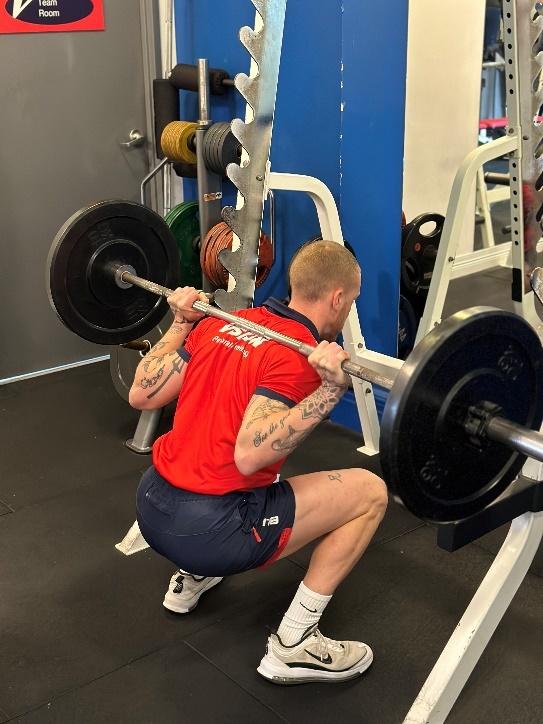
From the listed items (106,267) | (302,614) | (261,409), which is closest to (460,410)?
(261,409)

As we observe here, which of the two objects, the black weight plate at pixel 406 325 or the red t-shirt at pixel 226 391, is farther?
the black weight plate at pixel 406 325

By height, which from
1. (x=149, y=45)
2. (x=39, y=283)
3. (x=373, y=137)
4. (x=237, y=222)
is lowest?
(x=39, y=283)

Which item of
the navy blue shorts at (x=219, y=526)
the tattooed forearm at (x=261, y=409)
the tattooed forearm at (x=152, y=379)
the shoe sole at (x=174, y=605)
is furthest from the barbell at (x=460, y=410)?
the shoe sole at (x=174, y=605)

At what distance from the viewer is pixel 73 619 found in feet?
7.02

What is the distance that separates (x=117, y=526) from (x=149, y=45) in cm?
211

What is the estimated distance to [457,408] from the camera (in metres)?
1.47

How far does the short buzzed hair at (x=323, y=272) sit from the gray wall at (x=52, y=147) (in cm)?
205

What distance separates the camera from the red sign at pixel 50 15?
333 cm

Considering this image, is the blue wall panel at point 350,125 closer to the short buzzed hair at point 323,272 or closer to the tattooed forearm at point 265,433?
the short buzzed hair at point 323,272

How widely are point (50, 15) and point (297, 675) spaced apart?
2.69 m

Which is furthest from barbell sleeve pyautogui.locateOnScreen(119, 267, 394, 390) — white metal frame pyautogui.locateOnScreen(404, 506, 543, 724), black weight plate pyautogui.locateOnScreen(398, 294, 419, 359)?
black weight plate pyautogui.locateOnScreen(398, 294, 419, 359)

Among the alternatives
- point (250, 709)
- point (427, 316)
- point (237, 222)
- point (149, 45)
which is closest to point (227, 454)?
point (250, 709)

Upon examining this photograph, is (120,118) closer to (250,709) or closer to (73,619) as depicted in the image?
(73,619)

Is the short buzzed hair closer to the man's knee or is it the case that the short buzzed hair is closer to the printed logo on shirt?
the printed logo on shirt
